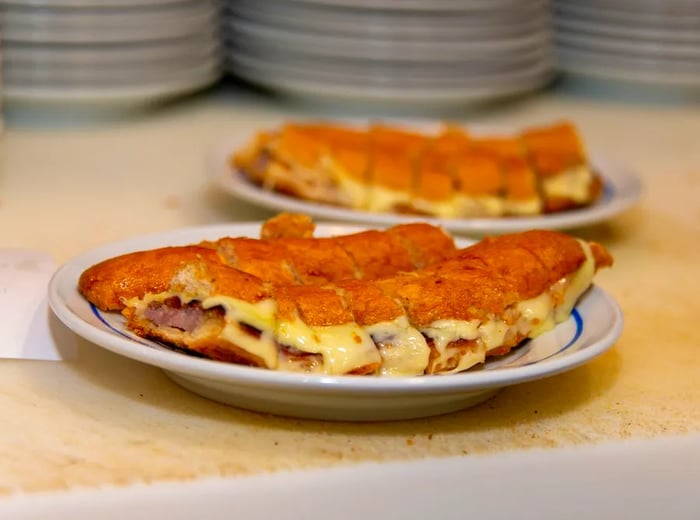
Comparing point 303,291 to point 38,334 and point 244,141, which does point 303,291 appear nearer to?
point 38,334

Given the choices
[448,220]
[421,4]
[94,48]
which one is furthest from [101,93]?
[448,220]

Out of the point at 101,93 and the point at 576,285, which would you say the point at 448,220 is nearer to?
the point at 576,285

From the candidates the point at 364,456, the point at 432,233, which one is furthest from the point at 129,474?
the point at 432,233

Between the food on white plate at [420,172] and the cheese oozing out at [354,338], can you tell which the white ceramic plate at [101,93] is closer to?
the food on white plate at [420,172]

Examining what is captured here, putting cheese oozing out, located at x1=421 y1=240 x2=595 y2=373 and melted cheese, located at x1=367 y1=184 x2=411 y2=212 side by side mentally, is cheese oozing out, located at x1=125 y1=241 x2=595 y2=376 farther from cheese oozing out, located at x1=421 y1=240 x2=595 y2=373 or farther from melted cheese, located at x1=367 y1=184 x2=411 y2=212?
melted cheese, located at x1=367 y1=184 x2=411 y2=212

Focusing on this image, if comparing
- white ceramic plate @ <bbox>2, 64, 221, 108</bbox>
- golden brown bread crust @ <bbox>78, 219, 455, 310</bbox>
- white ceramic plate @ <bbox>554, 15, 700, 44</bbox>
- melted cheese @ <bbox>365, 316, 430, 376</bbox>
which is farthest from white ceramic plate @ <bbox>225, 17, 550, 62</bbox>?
melted cheese @ <bbox>365, 316, 430, 376</bbox>

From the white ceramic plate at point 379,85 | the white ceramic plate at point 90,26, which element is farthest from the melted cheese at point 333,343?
the white ceramic plate at point 379,85

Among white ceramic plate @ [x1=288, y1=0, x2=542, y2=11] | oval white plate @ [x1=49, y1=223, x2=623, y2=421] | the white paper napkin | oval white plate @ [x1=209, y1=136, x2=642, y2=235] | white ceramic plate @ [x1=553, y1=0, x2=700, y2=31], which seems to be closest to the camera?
oval white plate @ [x1=49, y1=223, x2=623, y2=421]
